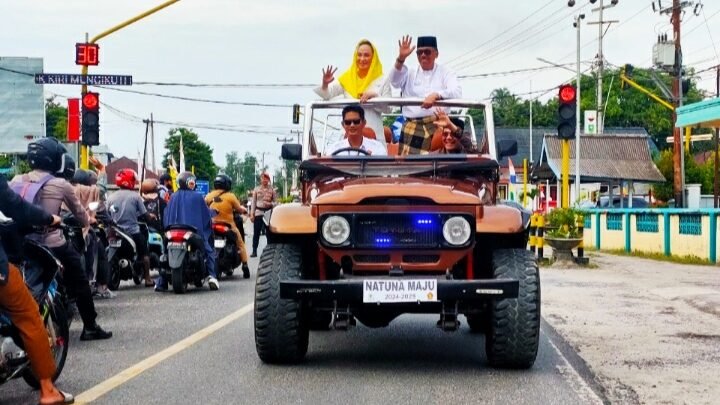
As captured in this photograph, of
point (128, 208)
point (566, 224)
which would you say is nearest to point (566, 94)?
point (566, 224)

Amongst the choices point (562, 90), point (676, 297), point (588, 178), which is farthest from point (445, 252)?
point (588, 178)

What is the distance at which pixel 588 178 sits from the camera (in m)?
52.9

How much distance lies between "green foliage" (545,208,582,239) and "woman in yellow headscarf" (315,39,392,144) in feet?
39.7

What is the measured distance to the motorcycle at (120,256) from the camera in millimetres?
14367

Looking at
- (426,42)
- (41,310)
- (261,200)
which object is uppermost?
(426,42)

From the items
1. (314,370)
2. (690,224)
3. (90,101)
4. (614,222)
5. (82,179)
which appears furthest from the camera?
(614,222)

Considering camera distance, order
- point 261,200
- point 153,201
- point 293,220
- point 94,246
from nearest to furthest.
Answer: point 293,220 → point 94,246 → point 153,201 → point 261,200

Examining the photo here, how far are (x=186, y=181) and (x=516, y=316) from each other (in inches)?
314

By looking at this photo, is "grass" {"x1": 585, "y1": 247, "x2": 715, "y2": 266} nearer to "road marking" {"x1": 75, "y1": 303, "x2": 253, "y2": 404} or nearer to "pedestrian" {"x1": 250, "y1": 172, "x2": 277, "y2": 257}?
"pedestrian" {"x1": 250, "y1": 172, "x2": 277, "y2": 257}

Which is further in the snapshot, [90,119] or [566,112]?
[90,119]

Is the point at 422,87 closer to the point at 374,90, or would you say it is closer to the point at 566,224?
the point at 374,90

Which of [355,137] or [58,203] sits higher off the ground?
[355,137]

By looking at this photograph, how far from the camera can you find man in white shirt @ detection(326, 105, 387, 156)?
920cm

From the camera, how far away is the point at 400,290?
24.4ft
